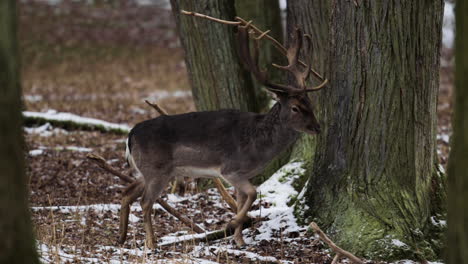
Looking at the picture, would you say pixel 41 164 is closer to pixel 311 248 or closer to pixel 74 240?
pixel 74 240

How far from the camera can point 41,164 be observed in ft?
33.1

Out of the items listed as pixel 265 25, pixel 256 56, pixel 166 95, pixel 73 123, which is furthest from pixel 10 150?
pixel 166 95

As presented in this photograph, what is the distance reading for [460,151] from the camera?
319 cm

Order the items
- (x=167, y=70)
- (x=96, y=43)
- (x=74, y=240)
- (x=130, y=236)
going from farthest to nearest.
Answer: (x=96, y=43) → (x=167, y=70) → (x=130, y=236) → (x=74, y=240)

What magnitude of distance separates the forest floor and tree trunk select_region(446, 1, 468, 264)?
244cm

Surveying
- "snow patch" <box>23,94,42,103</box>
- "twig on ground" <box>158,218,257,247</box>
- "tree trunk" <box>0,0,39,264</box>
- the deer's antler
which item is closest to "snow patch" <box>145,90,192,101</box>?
"snow patch" <box>23,94,42,103</box>

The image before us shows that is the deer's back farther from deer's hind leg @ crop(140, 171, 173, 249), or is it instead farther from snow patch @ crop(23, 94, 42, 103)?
snow patch @ crop(23, 94, 42, 103)

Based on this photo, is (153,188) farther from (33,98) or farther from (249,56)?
(33,98)

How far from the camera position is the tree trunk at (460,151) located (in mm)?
3158

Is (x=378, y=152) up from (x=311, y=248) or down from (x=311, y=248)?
up

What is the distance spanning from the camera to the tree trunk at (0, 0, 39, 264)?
297 cm

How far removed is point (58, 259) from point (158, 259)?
870mm

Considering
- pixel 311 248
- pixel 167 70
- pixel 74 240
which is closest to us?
pixel 311 248

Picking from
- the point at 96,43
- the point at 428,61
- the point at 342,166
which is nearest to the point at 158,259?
the point at 342,166
